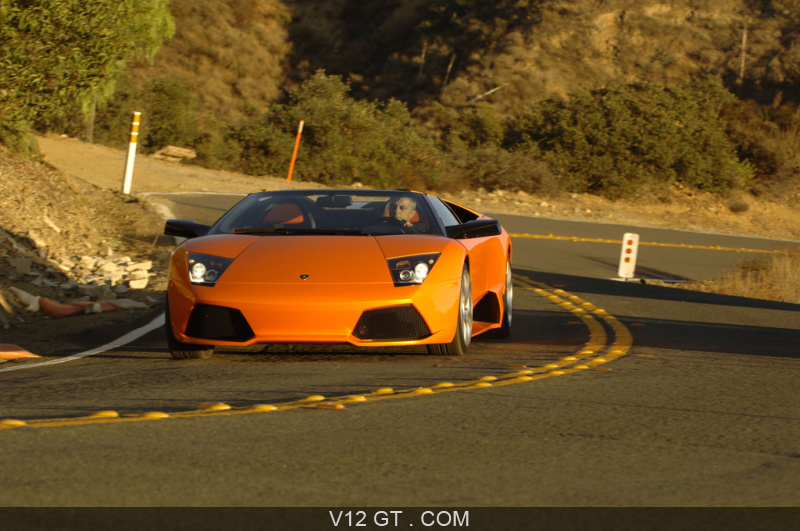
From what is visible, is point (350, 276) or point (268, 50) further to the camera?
point (268, 50)

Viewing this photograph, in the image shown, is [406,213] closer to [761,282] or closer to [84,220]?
[84,220]

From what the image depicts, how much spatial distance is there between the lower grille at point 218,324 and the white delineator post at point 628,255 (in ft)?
31.8

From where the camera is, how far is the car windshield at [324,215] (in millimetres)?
7457

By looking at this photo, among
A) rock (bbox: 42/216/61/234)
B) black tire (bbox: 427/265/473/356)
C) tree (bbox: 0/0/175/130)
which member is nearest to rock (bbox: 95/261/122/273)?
rock (bbox: 42/216/61/234)

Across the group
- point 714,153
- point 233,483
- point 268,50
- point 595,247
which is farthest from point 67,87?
point 268,50

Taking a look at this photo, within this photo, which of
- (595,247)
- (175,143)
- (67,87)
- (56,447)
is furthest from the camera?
(175,143)

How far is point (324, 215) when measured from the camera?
25.5 feet

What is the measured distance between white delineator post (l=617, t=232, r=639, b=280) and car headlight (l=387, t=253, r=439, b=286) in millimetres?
8982

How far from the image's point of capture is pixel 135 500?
3.44m

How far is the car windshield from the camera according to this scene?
7457 millimetres

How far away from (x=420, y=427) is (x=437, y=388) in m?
1.00

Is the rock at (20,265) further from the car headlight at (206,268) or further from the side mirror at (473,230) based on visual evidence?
the side mirror at (473,230)

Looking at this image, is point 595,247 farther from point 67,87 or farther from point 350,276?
point 350,276
